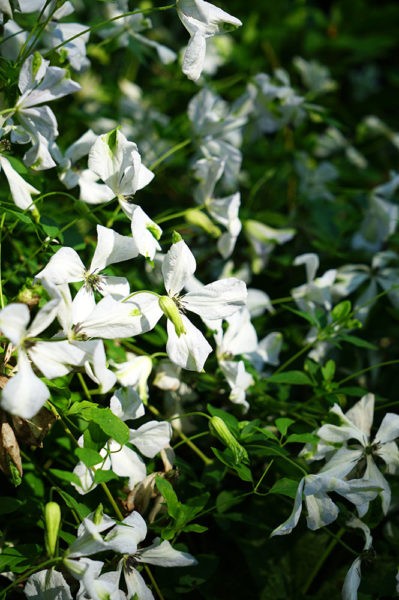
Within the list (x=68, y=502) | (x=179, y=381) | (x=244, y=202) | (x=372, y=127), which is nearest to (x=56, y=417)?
(x=68, y=502)

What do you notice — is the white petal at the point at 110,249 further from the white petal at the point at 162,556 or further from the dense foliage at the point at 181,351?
the white petal at the point at 162,556

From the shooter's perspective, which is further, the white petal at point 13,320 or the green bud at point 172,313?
the green bud at point 172,313

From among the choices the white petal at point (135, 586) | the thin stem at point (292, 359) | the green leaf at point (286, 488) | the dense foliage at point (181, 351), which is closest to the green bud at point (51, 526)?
the dense foliage at point (181, 351)

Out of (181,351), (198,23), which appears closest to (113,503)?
(181,351)

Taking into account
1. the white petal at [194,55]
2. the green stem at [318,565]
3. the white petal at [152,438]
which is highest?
the white petal at [194,55]

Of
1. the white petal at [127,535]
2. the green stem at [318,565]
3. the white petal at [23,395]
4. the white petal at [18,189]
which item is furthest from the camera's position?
the green stem at [318,565]

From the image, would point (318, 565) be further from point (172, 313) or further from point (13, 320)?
point (13, 320)

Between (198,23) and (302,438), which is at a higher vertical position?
(198,23)
